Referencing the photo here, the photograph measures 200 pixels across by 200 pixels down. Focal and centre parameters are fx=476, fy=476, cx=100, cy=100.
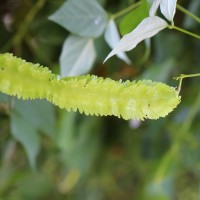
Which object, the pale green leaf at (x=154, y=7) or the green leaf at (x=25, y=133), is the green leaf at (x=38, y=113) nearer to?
the green leaf at (x=25, y=133)

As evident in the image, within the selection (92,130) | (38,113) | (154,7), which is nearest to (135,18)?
(154,7)

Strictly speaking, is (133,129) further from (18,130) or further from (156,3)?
(156,3)

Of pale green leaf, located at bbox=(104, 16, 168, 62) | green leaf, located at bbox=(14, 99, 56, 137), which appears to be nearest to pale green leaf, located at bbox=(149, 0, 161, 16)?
pale green leaf, located at bbox=(104, 16, 168, 62)

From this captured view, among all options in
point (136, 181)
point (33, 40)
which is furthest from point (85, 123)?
point (136, 181)

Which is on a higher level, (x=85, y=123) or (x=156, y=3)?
(x=156, y=3)

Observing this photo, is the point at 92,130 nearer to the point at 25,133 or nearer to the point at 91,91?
the point at 25,133
